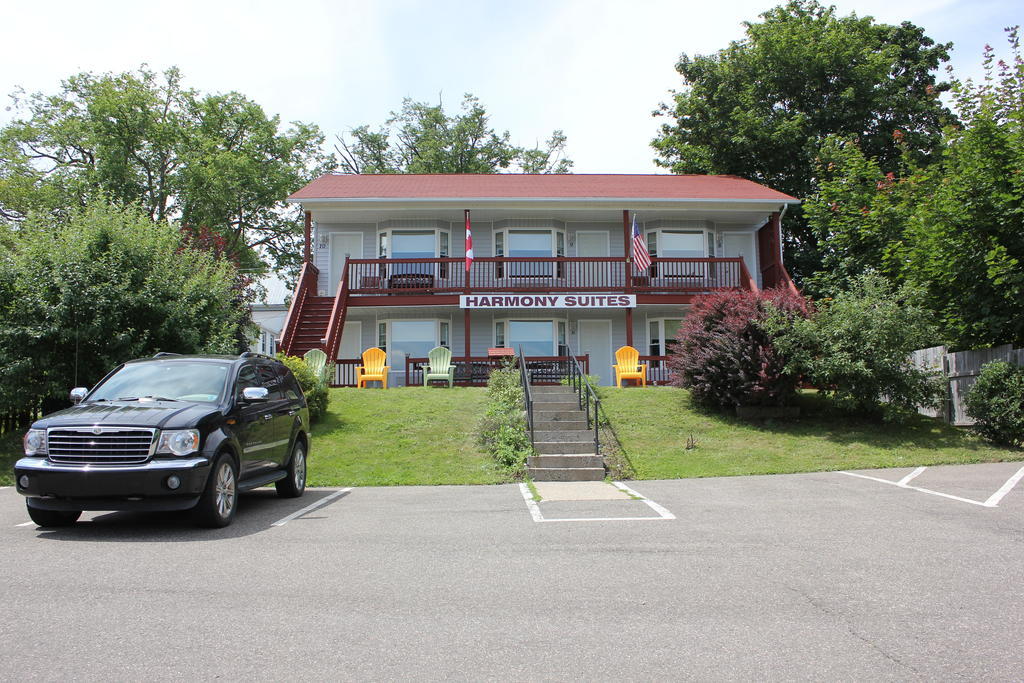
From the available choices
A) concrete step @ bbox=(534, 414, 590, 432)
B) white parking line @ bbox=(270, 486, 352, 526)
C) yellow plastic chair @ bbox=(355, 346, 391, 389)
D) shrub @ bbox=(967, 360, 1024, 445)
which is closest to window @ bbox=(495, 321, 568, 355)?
yellow plastic chair @ bbox=(355, 346, 391, 389)

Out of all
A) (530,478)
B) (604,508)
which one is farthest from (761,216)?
(604,508)

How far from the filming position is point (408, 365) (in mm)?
21609

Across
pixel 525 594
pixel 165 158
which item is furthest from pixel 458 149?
pixel 525 594

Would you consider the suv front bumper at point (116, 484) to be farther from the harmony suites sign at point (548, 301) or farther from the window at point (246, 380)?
the harmony suites sign at point (548, 301)

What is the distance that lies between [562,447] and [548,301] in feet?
33.1

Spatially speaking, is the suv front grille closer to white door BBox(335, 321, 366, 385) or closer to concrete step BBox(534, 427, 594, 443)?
concrete step BBox(534, 427, 594, 443)

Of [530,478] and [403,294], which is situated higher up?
[403,294]

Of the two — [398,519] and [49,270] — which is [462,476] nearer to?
[398,519]

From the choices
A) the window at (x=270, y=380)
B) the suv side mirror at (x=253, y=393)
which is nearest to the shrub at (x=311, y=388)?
the window at (x=270, y=380)

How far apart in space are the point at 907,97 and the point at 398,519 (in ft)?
105

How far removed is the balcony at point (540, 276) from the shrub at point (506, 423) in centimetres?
598

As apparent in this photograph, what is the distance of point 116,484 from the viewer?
6.84m

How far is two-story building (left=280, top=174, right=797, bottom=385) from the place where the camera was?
22.6 meters

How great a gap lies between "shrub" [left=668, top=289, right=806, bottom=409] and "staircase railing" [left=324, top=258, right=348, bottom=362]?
887cm
